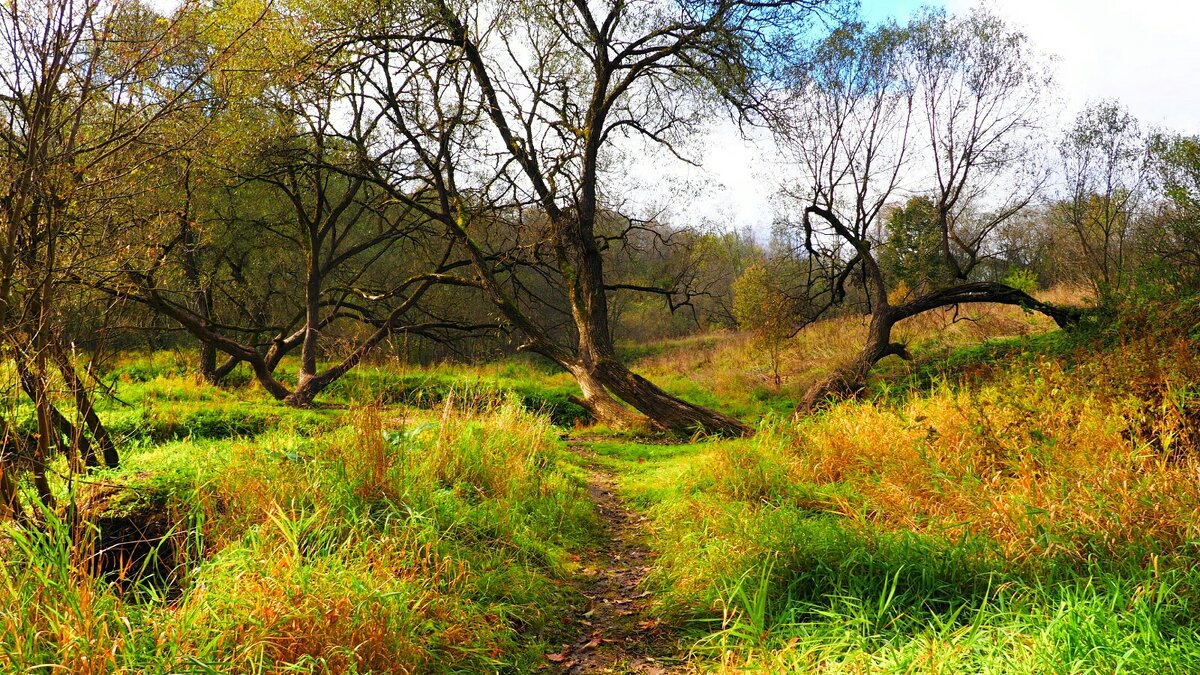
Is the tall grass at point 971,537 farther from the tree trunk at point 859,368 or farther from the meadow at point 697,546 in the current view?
the tree trunk at point 859,368

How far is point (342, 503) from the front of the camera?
4.23m

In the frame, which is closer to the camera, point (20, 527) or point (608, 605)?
point (20, 527)

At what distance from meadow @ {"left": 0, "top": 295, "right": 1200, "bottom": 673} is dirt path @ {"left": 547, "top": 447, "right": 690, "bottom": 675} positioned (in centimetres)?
4

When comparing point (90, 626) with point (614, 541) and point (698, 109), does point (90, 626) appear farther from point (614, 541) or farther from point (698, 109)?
point (698, 109)

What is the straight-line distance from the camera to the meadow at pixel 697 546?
8.84 feet

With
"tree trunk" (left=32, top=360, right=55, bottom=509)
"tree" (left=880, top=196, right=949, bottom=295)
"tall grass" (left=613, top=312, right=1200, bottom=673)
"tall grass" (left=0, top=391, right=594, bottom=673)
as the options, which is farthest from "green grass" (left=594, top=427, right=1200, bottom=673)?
"tree" (left=880, top=196, right=949, bottom=295)

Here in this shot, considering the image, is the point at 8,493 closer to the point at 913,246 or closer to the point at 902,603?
the point at 902,603

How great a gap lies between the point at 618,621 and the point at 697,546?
33.4 inches

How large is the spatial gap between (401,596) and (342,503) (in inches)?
49.0

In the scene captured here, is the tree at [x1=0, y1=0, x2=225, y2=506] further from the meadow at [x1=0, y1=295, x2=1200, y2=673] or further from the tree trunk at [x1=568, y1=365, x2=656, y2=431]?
the tree trunk at [x1=568, y1=365, x2=656, y2=431]

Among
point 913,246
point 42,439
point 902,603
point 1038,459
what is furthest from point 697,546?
point 913,246

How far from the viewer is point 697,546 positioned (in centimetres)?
467

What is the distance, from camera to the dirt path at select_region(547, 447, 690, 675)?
3.54m

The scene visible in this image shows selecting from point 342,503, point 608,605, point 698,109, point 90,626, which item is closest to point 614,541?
point 608,605
